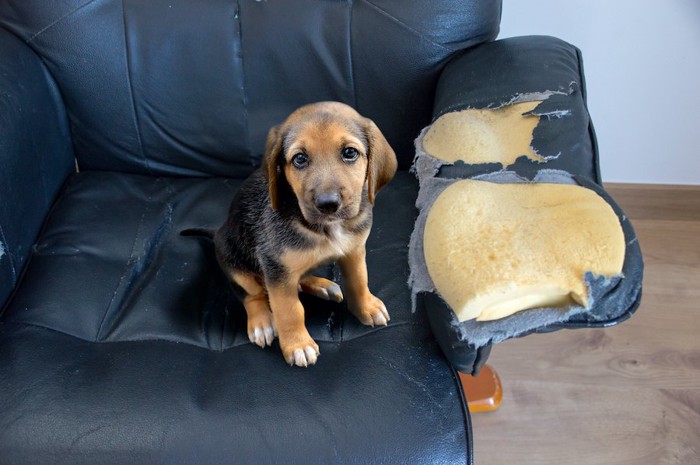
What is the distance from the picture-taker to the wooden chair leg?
1.99 metres

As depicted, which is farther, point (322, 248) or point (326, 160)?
point (322, 248)

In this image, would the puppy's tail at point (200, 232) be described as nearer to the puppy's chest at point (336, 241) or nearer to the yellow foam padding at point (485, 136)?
the puppy's chest at point (336, 241)

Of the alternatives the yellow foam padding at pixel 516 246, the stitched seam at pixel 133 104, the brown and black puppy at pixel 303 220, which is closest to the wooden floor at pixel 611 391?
the brown and black puppy at pixel 303 220

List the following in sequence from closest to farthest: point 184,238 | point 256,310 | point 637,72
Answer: point 256,310
point 184,238
point 637,72

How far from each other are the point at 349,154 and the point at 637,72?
159cm

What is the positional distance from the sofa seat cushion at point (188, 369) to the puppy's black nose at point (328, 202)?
1.23 ft

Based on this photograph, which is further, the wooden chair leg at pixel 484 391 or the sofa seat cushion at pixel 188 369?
the wooden chair leg at pixel 484 391

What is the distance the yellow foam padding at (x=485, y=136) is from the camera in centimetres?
155

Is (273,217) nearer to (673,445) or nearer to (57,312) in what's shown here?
(57,312)

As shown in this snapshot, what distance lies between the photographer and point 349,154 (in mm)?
1380

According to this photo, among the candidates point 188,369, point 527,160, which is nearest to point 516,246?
point 527,160

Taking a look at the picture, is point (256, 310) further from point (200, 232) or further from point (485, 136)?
point (485, 136)

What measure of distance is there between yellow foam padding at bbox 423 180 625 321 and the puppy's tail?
0.71 metres

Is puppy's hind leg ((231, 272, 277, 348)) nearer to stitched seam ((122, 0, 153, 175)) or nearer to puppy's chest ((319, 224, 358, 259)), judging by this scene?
puppy's chest ((319, 224, 358, 259))
